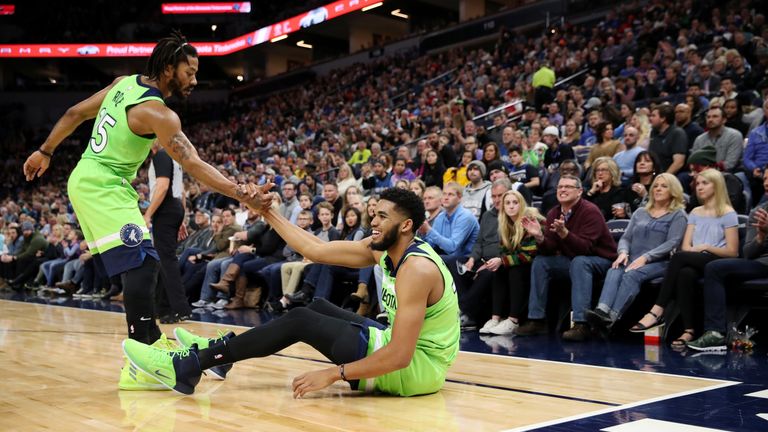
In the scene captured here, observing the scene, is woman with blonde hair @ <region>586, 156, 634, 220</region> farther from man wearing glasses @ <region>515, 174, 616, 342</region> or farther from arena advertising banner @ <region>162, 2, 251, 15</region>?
arena advertising banner @ <region>162, 2, 251, 15</region>

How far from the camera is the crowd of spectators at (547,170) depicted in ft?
18.4

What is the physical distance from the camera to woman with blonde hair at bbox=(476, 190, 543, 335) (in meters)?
5.69

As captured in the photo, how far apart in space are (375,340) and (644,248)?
306cm

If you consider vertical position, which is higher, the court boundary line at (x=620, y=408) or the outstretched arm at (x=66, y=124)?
the outstretched arm at (x=66, y=124)

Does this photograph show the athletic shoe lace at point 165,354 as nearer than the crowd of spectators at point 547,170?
Yes

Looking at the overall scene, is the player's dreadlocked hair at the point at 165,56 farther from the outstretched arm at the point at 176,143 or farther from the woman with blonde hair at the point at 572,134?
the woman with blonde hair at the point at 572,134

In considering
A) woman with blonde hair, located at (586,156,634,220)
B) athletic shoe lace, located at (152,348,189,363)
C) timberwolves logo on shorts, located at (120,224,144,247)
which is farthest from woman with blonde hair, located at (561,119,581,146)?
athletic shoe lace, located at (152,348,189,363)

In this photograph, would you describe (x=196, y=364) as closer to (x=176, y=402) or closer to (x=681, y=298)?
(x=176, y=402)

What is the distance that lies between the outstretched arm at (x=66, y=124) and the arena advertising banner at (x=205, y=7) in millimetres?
27882

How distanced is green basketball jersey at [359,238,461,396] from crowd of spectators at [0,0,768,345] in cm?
240

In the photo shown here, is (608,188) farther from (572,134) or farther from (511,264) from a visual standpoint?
(572,134)

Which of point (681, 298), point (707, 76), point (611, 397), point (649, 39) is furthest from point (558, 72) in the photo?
point (611, 397)

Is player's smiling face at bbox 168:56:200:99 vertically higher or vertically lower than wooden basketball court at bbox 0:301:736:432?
higher

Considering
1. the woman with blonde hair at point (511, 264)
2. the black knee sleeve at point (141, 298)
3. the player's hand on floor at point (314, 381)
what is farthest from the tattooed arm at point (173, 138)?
the woman with blonde hair at point (511, 264)
